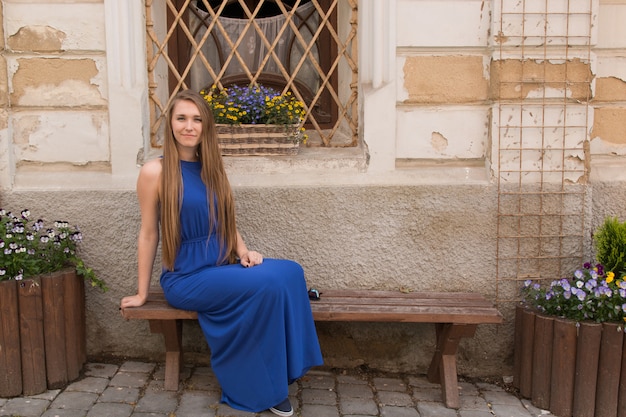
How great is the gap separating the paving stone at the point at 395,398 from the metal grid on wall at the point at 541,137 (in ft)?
2.90

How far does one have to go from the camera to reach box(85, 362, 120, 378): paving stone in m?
3.76

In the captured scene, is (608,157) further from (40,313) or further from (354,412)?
(40,313)

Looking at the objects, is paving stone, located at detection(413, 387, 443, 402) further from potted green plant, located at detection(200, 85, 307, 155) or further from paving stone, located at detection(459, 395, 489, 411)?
potted green plant, located at detection(200, 85, 307, 155)

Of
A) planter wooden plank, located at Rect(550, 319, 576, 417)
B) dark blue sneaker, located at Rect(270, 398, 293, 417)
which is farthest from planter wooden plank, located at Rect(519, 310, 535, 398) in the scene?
dark blue sneaker, located at Rect(270, 398, 293, 417)

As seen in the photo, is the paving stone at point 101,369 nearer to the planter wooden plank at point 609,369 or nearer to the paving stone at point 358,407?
the paving stone at point 358,407

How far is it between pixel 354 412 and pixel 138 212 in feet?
5.73

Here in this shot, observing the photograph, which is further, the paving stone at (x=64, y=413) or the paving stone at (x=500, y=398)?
the paving stone at (x=500, y=398)

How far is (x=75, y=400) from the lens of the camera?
3412mm

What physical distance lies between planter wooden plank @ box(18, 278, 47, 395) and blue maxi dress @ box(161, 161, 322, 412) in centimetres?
71

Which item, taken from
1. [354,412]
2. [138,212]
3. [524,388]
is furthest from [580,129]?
[138,212]

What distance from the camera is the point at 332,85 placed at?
178 inches

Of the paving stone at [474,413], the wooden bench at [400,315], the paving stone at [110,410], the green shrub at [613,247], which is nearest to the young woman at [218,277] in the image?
the wooden bench at [400,315]

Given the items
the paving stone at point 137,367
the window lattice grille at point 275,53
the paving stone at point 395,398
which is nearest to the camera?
the paving stone at point 395,398

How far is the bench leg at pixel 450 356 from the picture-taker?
347 cm
